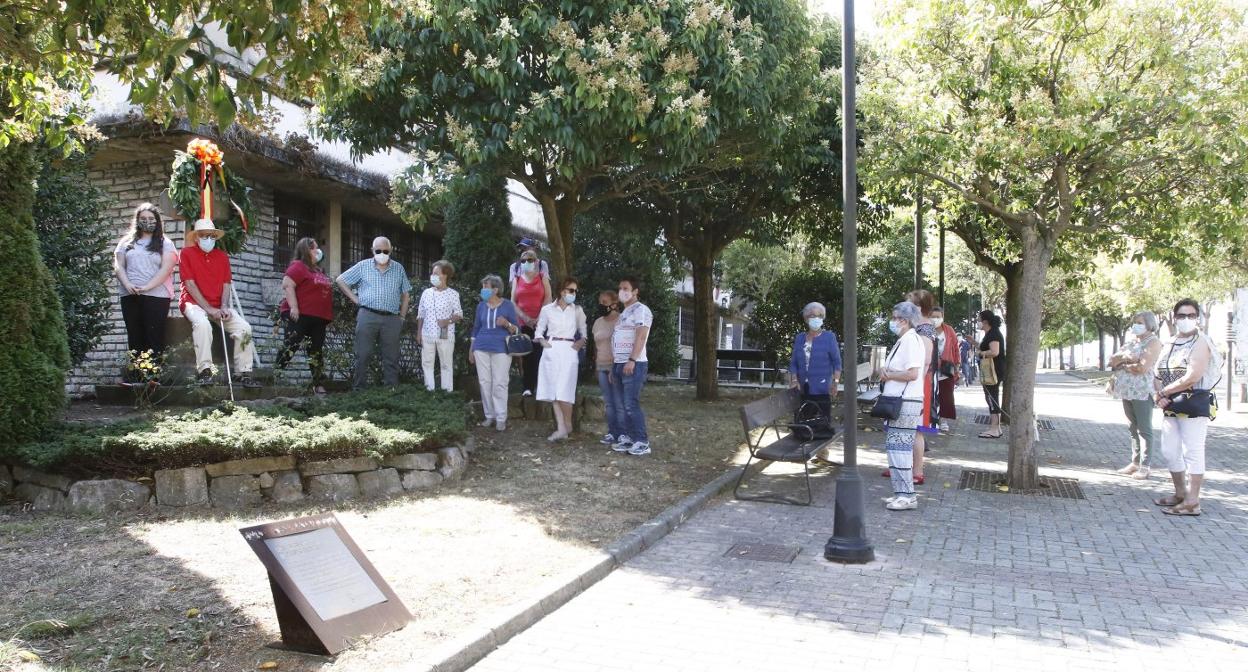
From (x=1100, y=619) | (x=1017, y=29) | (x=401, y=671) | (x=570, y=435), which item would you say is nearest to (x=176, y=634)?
(x=401, y=671)

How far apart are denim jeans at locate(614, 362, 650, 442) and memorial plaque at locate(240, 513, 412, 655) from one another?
4914 millimetres

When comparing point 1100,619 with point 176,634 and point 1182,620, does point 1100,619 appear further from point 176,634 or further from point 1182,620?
point 176,634

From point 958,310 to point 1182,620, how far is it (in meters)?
50.3

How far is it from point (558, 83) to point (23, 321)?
541 centimetres

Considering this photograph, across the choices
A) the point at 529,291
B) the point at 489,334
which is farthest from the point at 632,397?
the point at 529,291

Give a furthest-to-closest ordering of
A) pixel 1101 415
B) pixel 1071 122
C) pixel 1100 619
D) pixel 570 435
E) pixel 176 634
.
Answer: pixel 1101 415 → pixel 570 435 → pixel 1071 122 → pixel 1100 619 → pixel 176 634

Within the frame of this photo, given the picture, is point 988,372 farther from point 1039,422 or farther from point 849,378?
point 849,378

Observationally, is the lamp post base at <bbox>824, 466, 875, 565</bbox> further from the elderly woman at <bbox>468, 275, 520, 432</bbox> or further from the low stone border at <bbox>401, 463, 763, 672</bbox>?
the elderly woman at <bbox>468, 275, 520, 432</bbox>

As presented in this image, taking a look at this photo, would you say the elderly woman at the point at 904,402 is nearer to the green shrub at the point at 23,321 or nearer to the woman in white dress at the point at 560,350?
the woman in white dress at the point at 560,350

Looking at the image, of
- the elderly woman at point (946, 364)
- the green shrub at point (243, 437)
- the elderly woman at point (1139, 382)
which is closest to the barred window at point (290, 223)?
the green shrub at point (243, 437)

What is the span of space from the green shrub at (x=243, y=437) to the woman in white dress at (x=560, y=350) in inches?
57.2

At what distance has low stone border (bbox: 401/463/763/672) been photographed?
4.11m

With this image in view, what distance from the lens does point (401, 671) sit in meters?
3.83

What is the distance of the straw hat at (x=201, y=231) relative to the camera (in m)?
8.00
